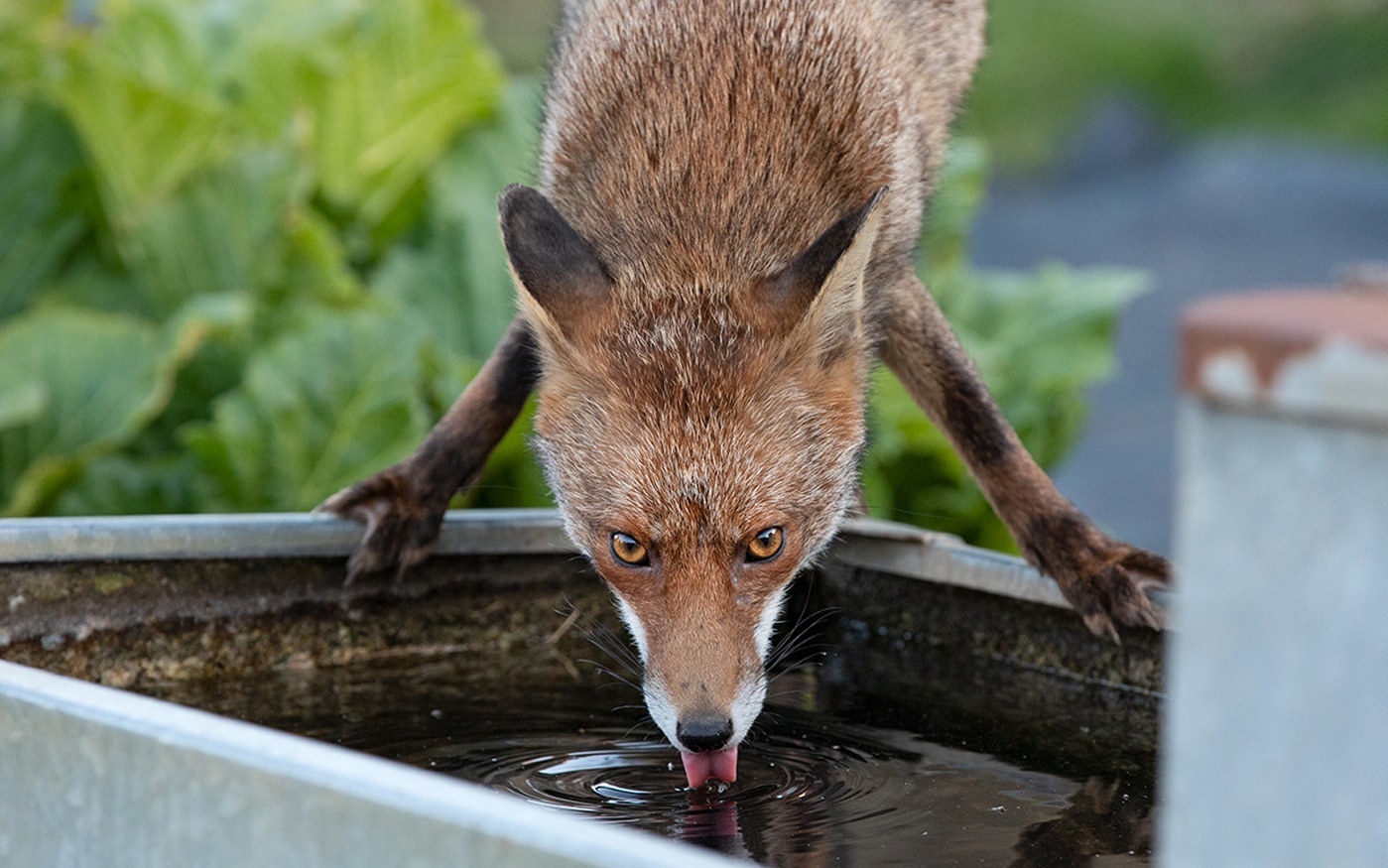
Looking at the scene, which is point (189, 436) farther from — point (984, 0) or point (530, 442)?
point (984, 0)

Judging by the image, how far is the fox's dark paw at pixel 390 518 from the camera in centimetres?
357

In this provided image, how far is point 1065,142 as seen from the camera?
1748cm

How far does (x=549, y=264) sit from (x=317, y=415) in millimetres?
1869

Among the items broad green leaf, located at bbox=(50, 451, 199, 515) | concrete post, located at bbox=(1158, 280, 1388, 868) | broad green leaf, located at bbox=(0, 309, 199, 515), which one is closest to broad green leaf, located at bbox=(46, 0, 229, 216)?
broad green leaf, located at bbox=(0, 309, 199, 515)

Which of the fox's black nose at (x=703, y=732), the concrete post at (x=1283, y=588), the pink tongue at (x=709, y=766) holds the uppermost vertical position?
the concrete post at (x=1283, y=588)

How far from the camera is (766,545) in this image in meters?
2.93

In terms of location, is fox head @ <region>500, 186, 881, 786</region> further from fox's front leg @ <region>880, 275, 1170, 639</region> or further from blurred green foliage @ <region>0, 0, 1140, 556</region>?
blurred green foliage @ <region>0, 0, 1140, 556</region>

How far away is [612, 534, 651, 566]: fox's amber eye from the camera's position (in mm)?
→ 2904

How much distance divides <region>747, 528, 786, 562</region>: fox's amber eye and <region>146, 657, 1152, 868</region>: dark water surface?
39 centimetres

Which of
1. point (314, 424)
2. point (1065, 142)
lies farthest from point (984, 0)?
point (1065, 142)

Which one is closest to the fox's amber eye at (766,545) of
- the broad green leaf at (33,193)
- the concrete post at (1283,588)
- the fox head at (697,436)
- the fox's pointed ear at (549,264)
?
the fox head at (697,436)

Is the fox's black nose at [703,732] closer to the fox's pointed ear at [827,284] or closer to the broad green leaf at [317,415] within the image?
the fox's pointed ear at [827,284]

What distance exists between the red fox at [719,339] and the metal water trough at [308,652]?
0.14 meters

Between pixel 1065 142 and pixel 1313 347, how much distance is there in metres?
16.9
